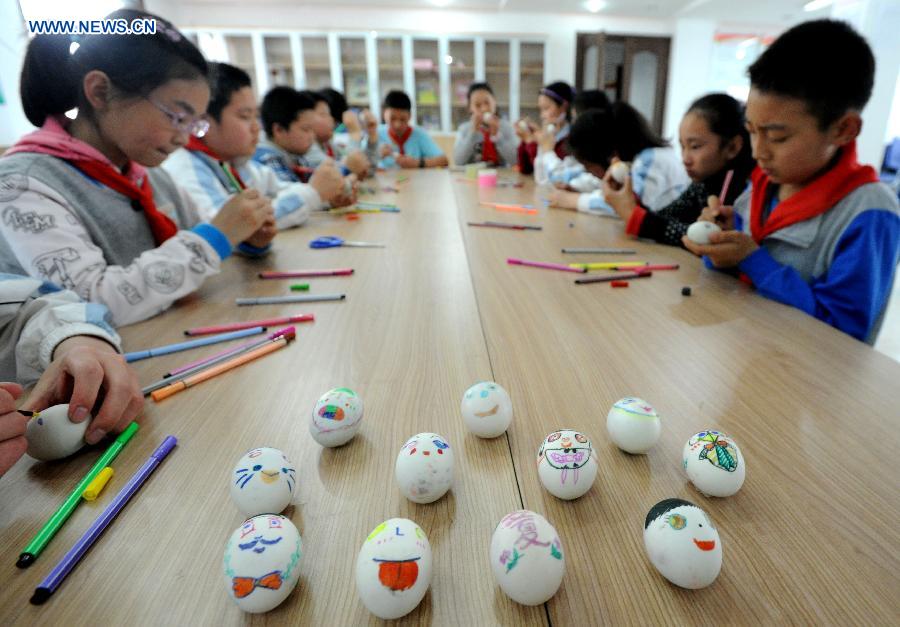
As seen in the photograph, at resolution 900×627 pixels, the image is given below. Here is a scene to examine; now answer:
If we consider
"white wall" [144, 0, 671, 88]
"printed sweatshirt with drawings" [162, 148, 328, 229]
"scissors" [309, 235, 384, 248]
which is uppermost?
"white wall" [144, 0, 671, 88]

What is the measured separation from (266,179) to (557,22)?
5.53m

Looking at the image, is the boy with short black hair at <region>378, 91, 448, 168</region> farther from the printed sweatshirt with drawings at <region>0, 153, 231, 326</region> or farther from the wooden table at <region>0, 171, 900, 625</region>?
the wooden table at <region>0, 171, 900, 625</region>

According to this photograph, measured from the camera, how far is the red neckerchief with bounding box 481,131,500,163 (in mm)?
3729

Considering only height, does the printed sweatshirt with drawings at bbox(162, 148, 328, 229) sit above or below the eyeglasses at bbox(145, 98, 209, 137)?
below

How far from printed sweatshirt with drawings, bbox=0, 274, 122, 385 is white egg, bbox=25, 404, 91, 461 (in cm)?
19

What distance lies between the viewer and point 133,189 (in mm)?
1034

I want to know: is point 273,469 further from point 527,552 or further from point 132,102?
point 132,102

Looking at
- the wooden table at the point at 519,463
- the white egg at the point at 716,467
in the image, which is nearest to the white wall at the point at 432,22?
the wooden table at the point at 519,463

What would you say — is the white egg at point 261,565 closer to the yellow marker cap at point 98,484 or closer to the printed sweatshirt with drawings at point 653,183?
the yellow marker cap at point 98,484

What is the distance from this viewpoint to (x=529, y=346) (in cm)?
76

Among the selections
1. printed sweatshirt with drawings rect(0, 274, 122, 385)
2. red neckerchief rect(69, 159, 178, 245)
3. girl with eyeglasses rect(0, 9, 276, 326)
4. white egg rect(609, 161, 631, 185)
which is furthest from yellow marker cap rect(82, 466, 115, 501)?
white egg rect(609, 161, 631, 185)

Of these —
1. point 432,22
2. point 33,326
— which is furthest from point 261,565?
point 432,22

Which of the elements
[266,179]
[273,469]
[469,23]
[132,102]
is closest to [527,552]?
[273,469]

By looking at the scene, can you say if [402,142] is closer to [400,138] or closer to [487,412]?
[400,138]
